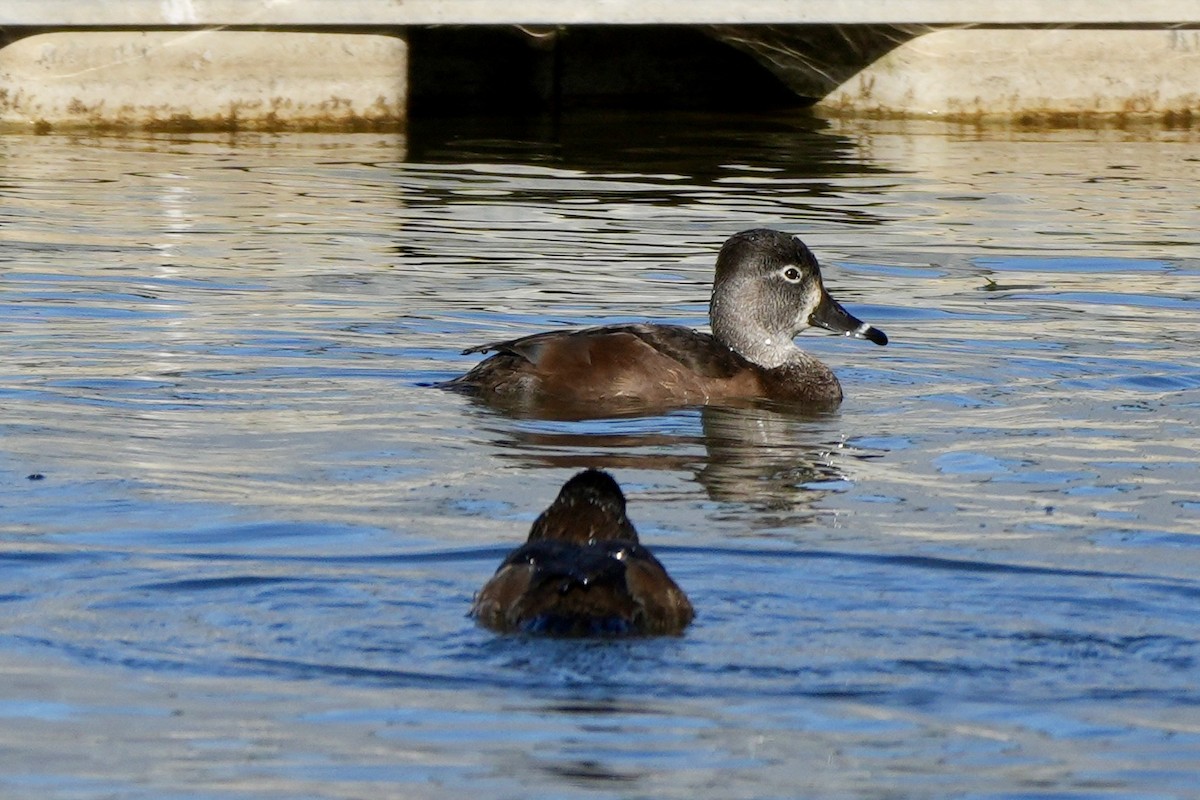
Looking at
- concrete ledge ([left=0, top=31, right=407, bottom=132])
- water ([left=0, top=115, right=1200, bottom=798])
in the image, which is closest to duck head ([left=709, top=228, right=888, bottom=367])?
water ([left=0, top=115, right=1200, bottom=798])

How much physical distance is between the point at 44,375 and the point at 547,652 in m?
4.66

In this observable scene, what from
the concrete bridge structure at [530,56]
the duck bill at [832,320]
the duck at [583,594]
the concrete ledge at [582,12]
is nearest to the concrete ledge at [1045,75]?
the concrete bridge structure at [530,56]

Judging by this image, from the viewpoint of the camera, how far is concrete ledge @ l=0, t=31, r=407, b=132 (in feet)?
58.8

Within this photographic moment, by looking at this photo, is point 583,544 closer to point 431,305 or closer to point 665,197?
point 431,305

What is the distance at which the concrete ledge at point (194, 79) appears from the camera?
1792 cm

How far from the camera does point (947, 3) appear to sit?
730 inches

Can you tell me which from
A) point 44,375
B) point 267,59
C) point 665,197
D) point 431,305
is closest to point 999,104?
point 665,197

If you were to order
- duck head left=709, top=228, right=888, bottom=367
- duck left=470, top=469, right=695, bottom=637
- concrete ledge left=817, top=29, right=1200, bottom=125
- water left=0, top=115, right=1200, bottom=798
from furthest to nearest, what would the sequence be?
concrete ledge left=817, top=29, right=1200, bottom=125 → duck head left=709, top=228, right=888, bottom=367 → duck left=470, top=469, right=695, bottom=637 → water left=0, top=115, right=1200, bottom=798

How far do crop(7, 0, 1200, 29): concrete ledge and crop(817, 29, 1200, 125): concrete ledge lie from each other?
0.42m

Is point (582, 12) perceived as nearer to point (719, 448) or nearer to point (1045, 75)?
point (1045, 75)

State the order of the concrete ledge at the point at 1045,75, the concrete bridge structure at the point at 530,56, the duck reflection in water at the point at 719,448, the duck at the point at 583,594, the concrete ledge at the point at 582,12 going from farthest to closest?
the concrete ledge at the point at 1045,75, the concrete bridge structure at the point at 530,56, the concrete ledge at the point at 582,12, the duck reflection in water at the point at 719,448, the duck at the point at 583,594

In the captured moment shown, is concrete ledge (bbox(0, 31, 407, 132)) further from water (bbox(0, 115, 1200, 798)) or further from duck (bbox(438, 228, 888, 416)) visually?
duck (bbox(438, 228, 888, 416))

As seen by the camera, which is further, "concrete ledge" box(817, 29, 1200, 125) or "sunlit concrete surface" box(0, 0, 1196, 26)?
"concrete ledge" box(817, 29, 1200, 125)

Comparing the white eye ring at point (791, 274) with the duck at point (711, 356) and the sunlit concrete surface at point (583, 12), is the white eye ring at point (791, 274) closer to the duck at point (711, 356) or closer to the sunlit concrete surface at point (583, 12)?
the duck at point (711, 356)
